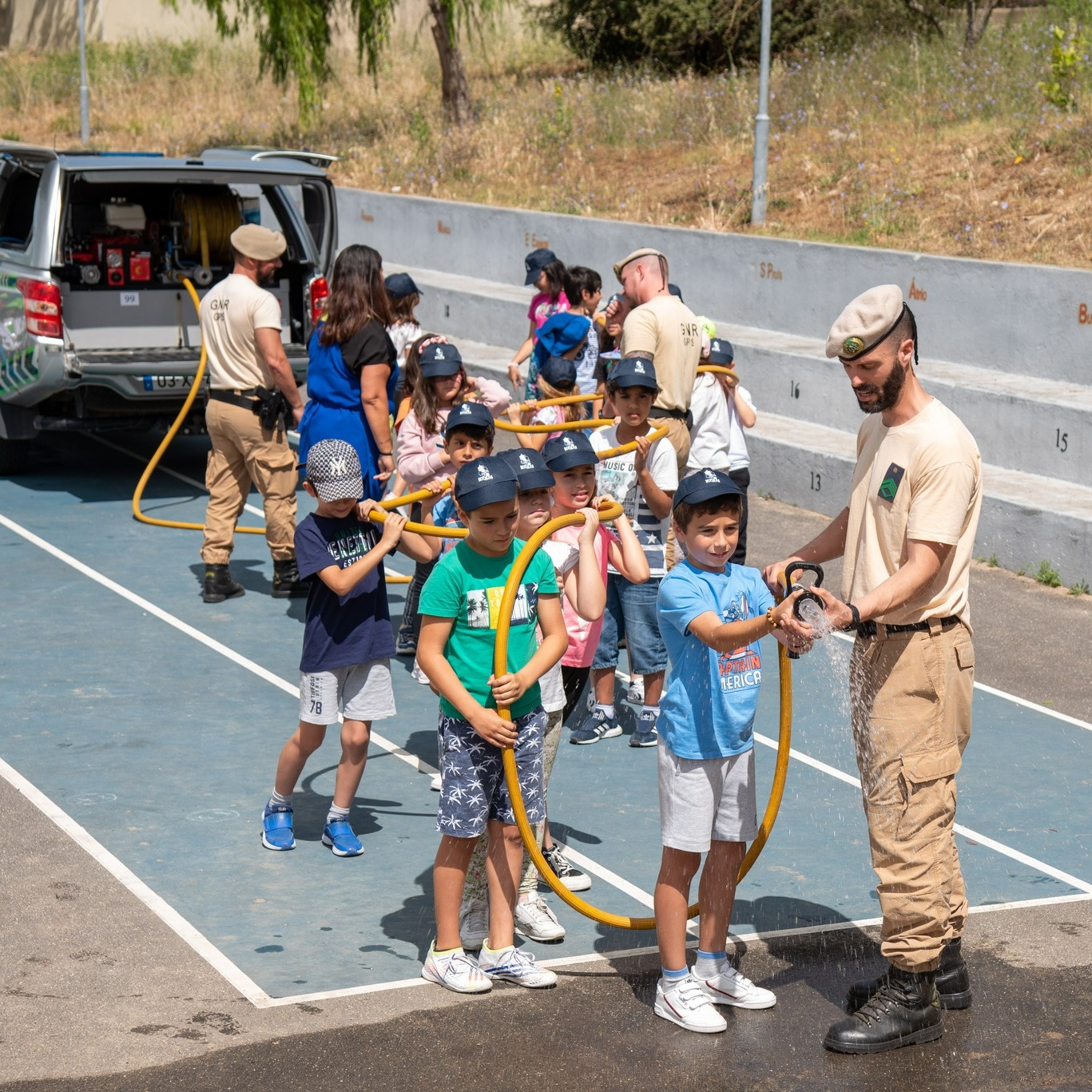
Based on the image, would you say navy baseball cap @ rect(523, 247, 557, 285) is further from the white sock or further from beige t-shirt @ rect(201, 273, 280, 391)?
the white sock

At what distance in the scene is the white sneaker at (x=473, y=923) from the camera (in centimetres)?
587

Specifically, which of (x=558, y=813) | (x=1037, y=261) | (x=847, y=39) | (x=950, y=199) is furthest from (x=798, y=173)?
(x=558, y=813)

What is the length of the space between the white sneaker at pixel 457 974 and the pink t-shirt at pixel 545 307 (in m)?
8.34

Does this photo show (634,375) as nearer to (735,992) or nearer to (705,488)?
(705,488)

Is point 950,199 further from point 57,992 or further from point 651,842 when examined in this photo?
point 57,992

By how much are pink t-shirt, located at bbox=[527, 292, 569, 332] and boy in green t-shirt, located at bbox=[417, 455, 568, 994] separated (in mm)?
7915

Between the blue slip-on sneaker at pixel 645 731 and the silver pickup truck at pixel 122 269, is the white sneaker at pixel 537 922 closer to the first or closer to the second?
the blue slip-on sneaker at pixel 645 731

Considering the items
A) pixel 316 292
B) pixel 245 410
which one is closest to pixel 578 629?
pixel 245 410

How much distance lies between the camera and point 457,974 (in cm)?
555

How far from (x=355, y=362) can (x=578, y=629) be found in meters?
3.43

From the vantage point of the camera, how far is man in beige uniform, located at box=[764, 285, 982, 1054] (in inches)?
206

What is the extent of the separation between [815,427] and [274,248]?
18.7 ft

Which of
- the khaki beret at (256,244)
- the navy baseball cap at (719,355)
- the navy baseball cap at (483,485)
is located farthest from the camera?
the khaki beret at (256,244)

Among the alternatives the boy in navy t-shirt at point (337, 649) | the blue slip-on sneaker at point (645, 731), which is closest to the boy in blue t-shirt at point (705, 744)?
the boy in navy t-shirt at point (337, 649)
